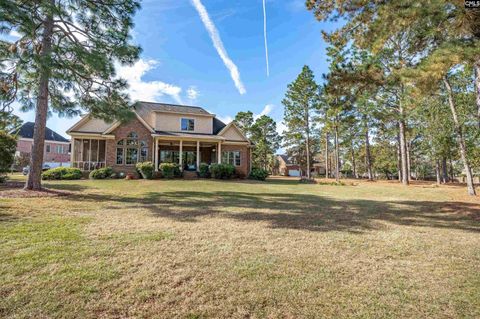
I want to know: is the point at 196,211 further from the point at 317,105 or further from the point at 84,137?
the point at 317,105

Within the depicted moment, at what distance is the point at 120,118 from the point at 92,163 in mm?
10782

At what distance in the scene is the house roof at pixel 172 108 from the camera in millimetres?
22906

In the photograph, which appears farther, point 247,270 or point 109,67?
point 109,67

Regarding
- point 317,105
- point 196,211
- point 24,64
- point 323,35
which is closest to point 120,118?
point 24,64

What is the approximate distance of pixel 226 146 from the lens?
2341cm

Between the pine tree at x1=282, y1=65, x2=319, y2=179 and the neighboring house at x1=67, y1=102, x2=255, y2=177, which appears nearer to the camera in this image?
the neighboring house at x1=67, y1=102, x2=255, y2=177

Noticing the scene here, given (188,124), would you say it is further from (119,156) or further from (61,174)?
(61,174)

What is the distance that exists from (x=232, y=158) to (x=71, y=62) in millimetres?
15801

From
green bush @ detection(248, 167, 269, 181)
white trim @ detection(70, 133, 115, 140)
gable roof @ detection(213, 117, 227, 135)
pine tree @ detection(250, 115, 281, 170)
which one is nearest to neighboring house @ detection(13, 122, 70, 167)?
white trim @ detection(70, 133, 115, 140)

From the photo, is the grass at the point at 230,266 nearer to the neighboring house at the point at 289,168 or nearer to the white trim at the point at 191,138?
the white trim at the point at 191,138

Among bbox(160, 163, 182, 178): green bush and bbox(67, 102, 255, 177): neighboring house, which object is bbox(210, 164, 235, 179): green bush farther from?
bbox(160, 163, 182, 178): green bush

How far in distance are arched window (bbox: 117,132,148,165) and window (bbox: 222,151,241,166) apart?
6732 mm

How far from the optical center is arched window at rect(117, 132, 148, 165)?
19.8m

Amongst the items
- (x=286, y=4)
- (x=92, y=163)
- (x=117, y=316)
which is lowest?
(x=117, y=316)
